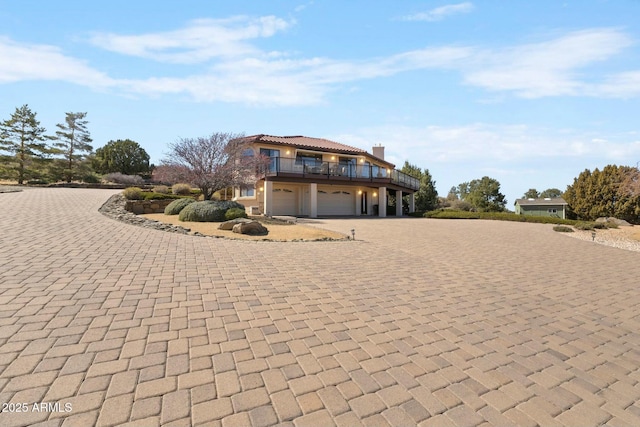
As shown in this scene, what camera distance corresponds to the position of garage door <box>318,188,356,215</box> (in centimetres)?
2731

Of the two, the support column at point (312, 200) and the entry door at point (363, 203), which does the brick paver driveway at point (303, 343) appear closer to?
the support column at point (312, 200)

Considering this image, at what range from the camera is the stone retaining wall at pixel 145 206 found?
18062 mm

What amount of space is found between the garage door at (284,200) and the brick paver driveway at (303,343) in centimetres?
1807

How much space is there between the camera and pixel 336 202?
91.8 ft

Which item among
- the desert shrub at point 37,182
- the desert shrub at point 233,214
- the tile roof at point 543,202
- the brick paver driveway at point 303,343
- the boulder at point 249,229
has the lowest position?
the brick paver driveway at point 303,343

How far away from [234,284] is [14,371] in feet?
9.86

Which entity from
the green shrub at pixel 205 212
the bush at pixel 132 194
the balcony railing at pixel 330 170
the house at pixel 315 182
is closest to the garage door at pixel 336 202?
the house at pixel 315 182

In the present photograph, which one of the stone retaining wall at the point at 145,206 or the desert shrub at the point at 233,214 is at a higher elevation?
the stone retaining wall at the point at 145,206

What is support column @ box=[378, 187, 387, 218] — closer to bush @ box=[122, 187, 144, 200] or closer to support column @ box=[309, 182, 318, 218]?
support column @ box=[309, 182, 318, 218]

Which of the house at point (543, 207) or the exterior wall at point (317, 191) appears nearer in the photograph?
the exterior wall at point (317, 191)

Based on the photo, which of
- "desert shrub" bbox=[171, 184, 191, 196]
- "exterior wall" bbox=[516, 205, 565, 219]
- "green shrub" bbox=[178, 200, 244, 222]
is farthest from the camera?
"exterior wall" bbox=[516, 205, 565, 219]

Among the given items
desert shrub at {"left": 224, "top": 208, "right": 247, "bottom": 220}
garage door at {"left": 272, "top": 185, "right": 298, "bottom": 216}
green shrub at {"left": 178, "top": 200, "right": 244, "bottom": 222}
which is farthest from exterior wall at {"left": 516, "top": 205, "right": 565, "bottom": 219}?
green shrub at {"left": 178, "top": 200, "right": 244, "bottom": 222}

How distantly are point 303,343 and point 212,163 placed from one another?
16.7 metres

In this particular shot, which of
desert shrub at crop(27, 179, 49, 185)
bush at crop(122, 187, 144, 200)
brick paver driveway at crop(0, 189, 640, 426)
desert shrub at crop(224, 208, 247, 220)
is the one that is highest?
desert shrub at crop(27, 179, 49, 185)
